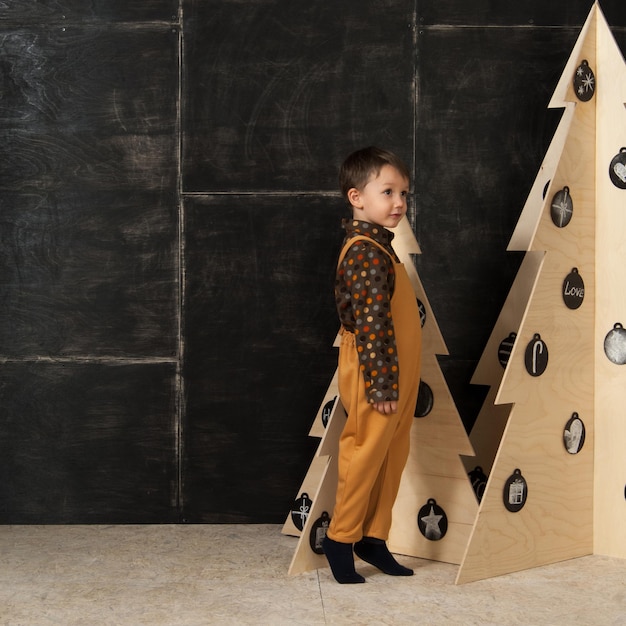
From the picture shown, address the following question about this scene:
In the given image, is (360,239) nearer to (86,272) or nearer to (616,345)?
(616,345)

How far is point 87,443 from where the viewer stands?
3.14m

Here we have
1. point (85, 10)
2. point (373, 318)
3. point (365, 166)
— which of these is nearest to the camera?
point (373, 318)

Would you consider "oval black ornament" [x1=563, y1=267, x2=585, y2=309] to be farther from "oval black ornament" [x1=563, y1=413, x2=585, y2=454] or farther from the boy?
the boy

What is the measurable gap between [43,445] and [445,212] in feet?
5.37

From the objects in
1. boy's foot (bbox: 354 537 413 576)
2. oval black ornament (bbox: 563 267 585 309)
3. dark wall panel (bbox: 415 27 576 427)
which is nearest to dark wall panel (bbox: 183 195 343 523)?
dark wall panel (bbox: 415 27 576 427)

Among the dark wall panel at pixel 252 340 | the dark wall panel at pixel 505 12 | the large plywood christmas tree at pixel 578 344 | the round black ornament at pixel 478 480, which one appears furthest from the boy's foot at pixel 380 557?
the dark wall panel at pixel 505 12

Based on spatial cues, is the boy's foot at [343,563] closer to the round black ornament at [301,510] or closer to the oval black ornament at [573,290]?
the round black ornament at [301,510]

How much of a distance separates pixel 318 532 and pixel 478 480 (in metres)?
0.61

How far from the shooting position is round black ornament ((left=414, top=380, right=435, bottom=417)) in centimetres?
276

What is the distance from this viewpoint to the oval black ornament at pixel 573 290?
270 centimetres

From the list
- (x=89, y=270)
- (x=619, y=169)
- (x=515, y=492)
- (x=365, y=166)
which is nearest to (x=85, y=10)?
(x=89, y=270)

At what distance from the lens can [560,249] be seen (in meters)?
2.68

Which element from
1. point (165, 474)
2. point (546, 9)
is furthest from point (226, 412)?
point (546, 9)

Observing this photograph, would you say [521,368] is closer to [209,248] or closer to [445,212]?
[445,212]
